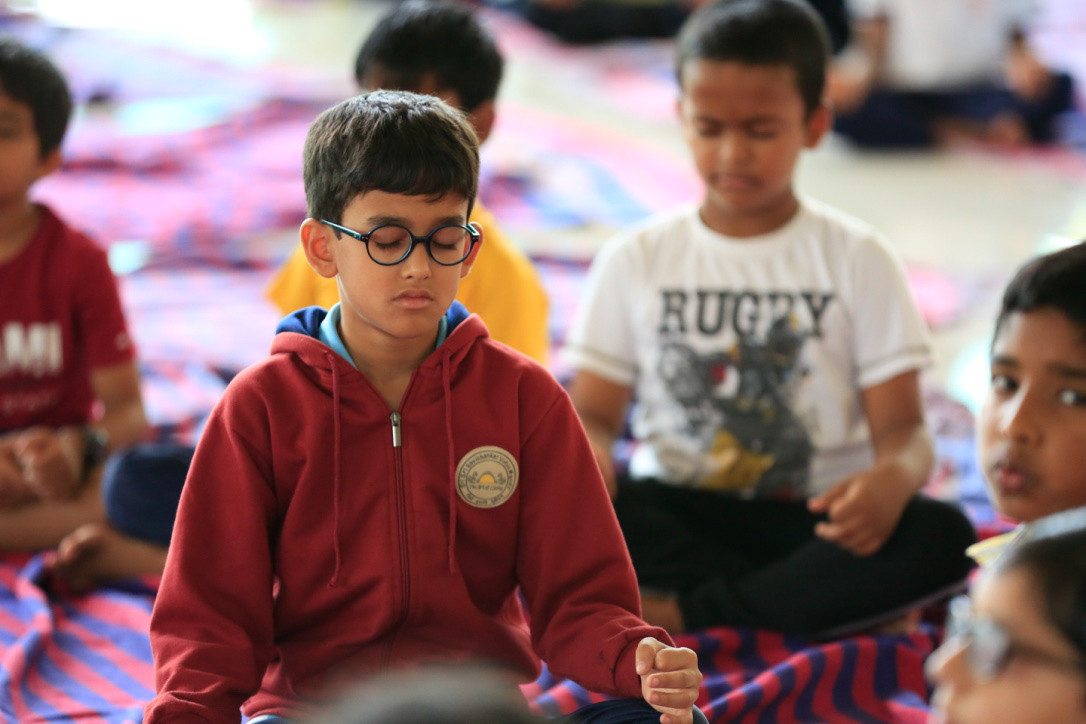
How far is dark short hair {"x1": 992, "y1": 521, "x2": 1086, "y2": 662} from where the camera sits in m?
0.76

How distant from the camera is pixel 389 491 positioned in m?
1.15

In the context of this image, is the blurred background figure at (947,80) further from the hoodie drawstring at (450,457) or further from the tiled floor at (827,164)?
the hoodie drawstring at (450,457)

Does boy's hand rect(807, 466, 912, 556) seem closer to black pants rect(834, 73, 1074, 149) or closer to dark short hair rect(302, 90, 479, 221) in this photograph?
dark short hair rect(302, 90, 479, 221)

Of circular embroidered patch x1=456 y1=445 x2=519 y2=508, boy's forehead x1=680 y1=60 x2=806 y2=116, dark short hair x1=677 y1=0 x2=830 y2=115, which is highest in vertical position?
dark short hair x1=677 y1=0 x2=830 y2=115

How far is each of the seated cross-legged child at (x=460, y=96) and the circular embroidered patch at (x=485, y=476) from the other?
0.45 m

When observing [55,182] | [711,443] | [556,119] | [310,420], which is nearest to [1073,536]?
[310,420]

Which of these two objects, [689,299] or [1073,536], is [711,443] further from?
[1073,536]

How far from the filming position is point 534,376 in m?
1.19

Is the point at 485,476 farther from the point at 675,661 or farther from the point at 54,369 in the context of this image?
the point at 54,369

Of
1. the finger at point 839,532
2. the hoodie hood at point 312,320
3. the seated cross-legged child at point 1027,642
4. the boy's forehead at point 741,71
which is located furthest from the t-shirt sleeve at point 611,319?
the seated cross-legged child at point 1027,642

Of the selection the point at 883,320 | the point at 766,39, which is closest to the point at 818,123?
the point at 766,39

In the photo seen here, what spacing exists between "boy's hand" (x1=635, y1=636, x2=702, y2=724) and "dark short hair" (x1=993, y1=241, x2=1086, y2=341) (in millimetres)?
493

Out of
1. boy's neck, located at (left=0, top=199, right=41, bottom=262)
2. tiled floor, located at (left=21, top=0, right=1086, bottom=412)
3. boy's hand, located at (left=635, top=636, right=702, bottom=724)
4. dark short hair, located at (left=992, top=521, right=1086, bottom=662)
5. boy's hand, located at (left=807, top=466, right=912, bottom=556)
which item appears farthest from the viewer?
tiled floor, located at (left=21, top=0, right=1086, bottom=412)

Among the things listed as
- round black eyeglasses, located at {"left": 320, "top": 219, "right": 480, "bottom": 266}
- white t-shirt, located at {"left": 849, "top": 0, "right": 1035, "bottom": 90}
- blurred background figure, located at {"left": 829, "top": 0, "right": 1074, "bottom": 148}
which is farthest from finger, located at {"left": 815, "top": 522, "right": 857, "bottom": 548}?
white t-shirt, located at {"left": 849, "top": 0, "right": 1035, "bottom": 90}
